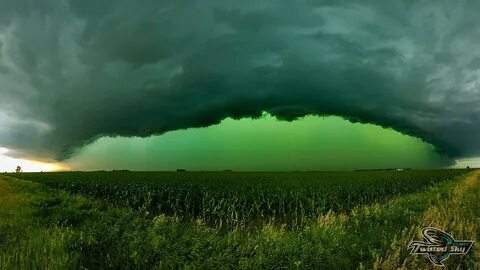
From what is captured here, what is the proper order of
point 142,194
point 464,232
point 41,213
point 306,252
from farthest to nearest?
point 142,194
point 41,213
point 464,232
point 306,252

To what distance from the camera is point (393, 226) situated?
49.4 feet

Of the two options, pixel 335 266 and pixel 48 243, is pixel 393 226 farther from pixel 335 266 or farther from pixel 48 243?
pixel 48 243

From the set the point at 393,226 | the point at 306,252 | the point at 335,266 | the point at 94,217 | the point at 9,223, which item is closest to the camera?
the point at 335,266

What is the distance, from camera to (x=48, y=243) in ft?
42.2

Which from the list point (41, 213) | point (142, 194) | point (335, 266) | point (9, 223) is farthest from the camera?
point (142, 194)

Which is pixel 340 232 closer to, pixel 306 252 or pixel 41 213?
pixel 306 252

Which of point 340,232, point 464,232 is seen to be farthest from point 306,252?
point 464,232

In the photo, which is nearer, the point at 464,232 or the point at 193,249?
the point at 193,249

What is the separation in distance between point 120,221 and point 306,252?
768 cm

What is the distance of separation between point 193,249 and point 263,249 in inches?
72.1

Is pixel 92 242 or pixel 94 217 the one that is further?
pixel 94 217

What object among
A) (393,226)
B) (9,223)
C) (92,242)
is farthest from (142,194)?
(393,226)

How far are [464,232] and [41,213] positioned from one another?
1755cm

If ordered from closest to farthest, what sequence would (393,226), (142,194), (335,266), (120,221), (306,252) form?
(335,266) < (306,252) < (393,226) < (120,221) < (142,194)
